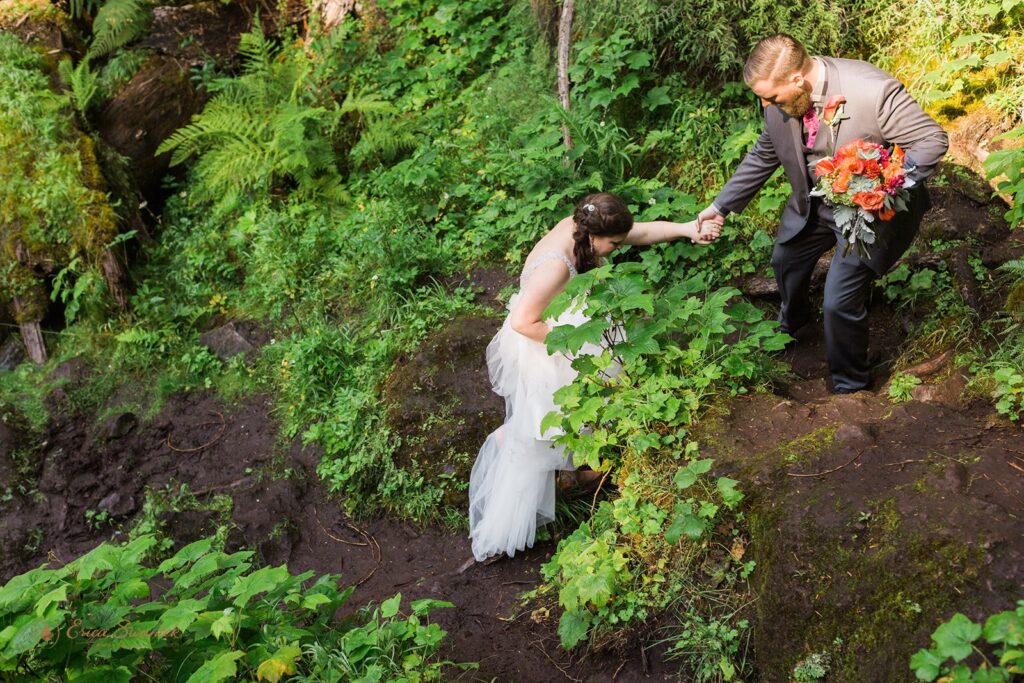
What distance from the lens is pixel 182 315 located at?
24.4 feet

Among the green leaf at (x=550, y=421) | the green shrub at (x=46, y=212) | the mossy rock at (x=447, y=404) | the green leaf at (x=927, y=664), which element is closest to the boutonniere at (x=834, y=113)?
the green leaf at (x=550, y=421)

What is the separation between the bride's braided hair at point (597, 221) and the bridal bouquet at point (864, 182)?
43.4 inches

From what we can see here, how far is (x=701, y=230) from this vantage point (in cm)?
507

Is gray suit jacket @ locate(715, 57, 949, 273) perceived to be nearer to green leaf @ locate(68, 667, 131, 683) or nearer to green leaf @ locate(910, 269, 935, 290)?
green leaf @ locate(910, 269, 935, 290)

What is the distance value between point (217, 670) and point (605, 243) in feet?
10.1

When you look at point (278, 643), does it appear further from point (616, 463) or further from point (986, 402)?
point (986, 402)

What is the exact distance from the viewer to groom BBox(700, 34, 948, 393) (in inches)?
152

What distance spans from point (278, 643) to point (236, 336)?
15.1 ft

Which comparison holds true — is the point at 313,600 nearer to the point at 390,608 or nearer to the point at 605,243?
the point at 390,608

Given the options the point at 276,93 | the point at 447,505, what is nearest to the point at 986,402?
the point at 447,505

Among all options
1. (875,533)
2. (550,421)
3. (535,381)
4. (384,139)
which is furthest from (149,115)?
(875,533)

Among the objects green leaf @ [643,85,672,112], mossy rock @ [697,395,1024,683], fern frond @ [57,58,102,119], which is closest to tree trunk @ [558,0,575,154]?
green leaf @ [643,85,672,112]

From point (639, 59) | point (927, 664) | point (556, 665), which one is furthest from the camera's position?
point (639, 59)

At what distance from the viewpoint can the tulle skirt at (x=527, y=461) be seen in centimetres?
457
